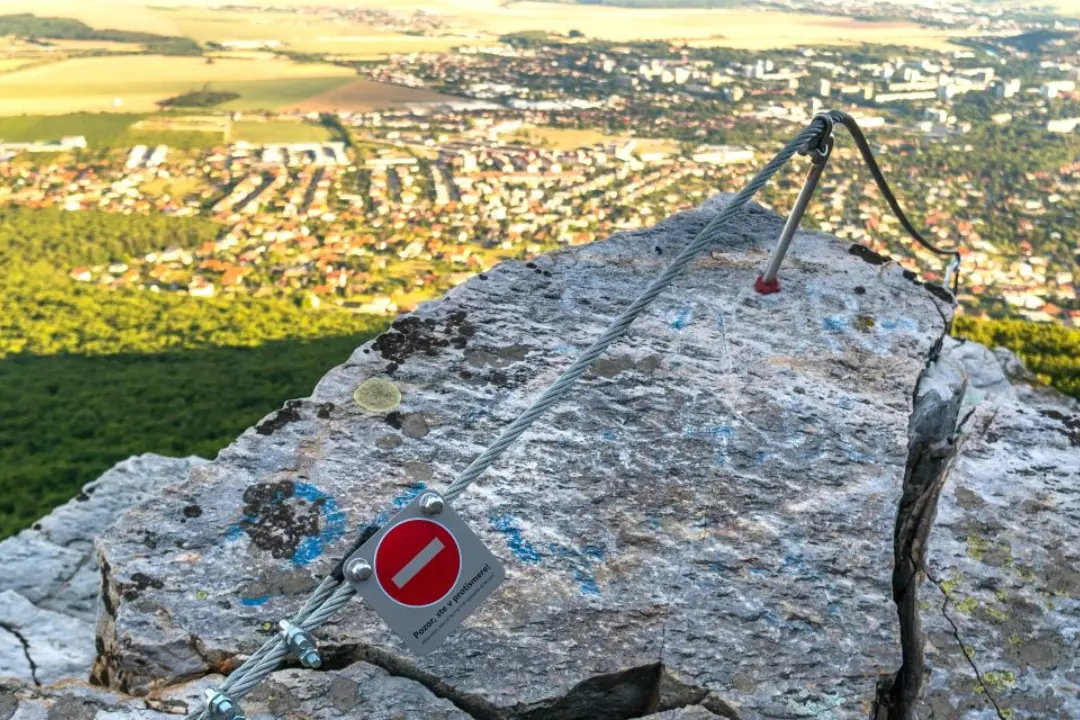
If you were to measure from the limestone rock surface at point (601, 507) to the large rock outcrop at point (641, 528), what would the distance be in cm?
1

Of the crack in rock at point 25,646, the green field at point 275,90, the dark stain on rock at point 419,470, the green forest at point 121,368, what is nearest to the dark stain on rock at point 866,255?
the dark stain on rock at point 419,470

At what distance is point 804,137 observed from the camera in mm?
3982

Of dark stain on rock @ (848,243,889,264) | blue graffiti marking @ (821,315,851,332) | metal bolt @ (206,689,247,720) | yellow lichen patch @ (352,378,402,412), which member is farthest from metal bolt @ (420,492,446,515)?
dark stain on rock @ (848,243,889,264)

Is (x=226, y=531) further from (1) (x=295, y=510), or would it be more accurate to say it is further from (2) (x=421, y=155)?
(2) (x=421, y=155)

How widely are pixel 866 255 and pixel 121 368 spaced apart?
21.0m

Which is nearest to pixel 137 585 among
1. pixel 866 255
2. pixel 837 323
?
pixel 837 323

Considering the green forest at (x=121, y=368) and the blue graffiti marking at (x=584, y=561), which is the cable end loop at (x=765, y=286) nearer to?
the blue graffiti marking at (x=584, y=561)

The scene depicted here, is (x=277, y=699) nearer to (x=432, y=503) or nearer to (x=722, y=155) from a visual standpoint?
(x=432, y=503)

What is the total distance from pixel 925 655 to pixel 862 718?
438 mm

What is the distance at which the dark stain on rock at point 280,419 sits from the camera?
4.58 metres

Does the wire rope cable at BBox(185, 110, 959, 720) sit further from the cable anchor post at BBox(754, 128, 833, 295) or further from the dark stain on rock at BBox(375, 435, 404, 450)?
the dark stain on rock at BBox(375, 435, 404, 450)

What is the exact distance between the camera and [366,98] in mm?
72688

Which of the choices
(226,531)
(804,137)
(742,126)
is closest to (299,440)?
(226,531)

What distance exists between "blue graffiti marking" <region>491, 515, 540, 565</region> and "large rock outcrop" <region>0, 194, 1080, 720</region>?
0.01m
